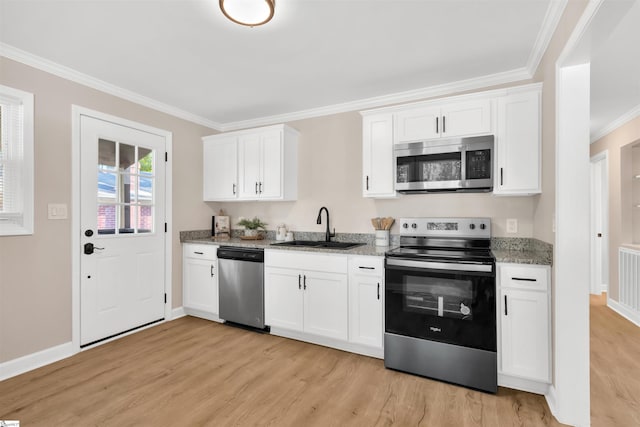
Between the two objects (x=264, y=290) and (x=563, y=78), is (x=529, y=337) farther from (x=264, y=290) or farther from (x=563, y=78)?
(x=264, y=290)

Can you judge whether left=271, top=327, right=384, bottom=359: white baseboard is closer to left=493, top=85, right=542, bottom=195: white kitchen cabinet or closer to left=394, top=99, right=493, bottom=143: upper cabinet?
left=493, top=85, right=542, bottom=195: white kitchen cabinet

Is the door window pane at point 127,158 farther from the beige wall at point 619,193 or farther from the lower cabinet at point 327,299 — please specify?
the beige wall at point 619,193

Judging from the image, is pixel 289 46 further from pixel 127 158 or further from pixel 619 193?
pixel 619 193

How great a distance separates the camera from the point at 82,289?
2848 mm

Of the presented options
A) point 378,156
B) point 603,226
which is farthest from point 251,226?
point 603,226

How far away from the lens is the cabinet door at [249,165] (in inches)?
146

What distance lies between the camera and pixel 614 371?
8.17 ft

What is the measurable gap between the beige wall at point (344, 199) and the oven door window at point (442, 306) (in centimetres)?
82

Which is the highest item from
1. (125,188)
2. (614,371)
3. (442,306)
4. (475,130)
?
(475,130)

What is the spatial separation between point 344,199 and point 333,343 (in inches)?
58.7

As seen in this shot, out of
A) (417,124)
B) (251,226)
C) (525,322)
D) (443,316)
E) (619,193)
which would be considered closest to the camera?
(525,322)

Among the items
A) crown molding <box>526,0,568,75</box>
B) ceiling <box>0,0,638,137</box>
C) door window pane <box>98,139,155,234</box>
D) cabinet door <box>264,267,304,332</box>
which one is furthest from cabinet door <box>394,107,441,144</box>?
door window pane <box>98,139,155,234</box>

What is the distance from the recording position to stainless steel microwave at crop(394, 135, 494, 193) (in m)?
2.58

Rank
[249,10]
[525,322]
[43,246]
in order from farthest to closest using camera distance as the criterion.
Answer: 1. [43,246]
2. [525,322]
3. [249,10]
